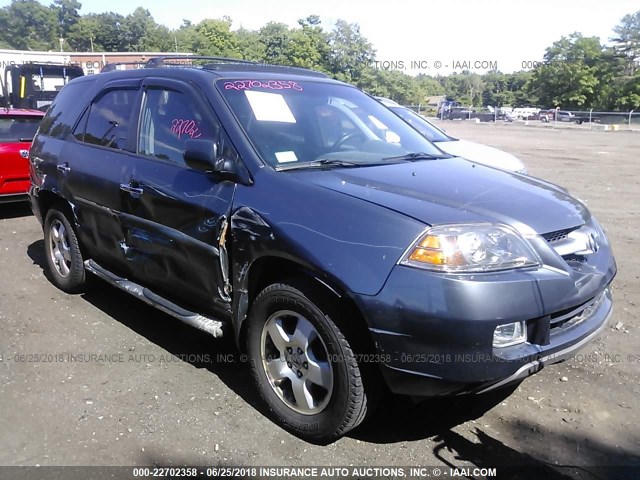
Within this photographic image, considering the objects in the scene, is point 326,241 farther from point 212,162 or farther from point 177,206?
point 177,206

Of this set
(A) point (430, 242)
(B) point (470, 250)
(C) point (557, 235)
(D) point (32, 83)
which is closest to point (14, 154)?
(A) point (430, 242)

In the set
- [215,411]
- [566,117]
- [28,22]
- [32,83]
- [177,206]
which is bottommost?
[215,411]

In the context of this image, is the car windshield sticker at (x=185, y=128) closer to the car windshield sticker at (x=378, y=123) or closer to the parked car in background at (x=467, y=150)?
the car windshield sticker at (x=378, y=123)

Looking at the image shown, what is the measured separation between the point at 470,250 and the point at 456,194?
497 mm

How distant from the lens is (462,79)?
12469cm

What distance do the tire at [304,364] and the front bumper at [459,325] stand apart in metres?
0.22

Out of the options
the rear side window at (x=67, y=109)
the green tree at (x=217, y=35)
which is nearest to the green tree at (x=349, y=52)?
the green tree at (x=217, y=35)

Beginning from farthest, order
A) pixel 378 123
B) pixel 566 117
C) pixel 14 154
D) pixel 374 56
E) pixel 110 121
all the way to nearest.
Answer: pixel 374 56, pixel 566 117, pixel 14 154, pixel 110 121, pixel 378 123

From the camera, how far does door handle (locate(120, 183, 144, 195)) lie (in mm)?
3780

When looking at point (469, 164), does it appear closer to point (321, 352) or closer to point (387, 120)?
point (387, 120)

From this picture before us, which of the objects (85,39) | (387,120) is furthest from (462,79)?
(387,120)

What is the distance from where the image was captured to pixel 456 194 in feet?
9.73

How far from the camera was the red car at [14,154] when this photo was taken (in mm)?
7801

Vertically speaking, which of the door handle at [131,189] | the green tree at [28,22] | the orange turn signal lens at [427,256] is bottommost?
the orange turn signal lens at [427,256]
